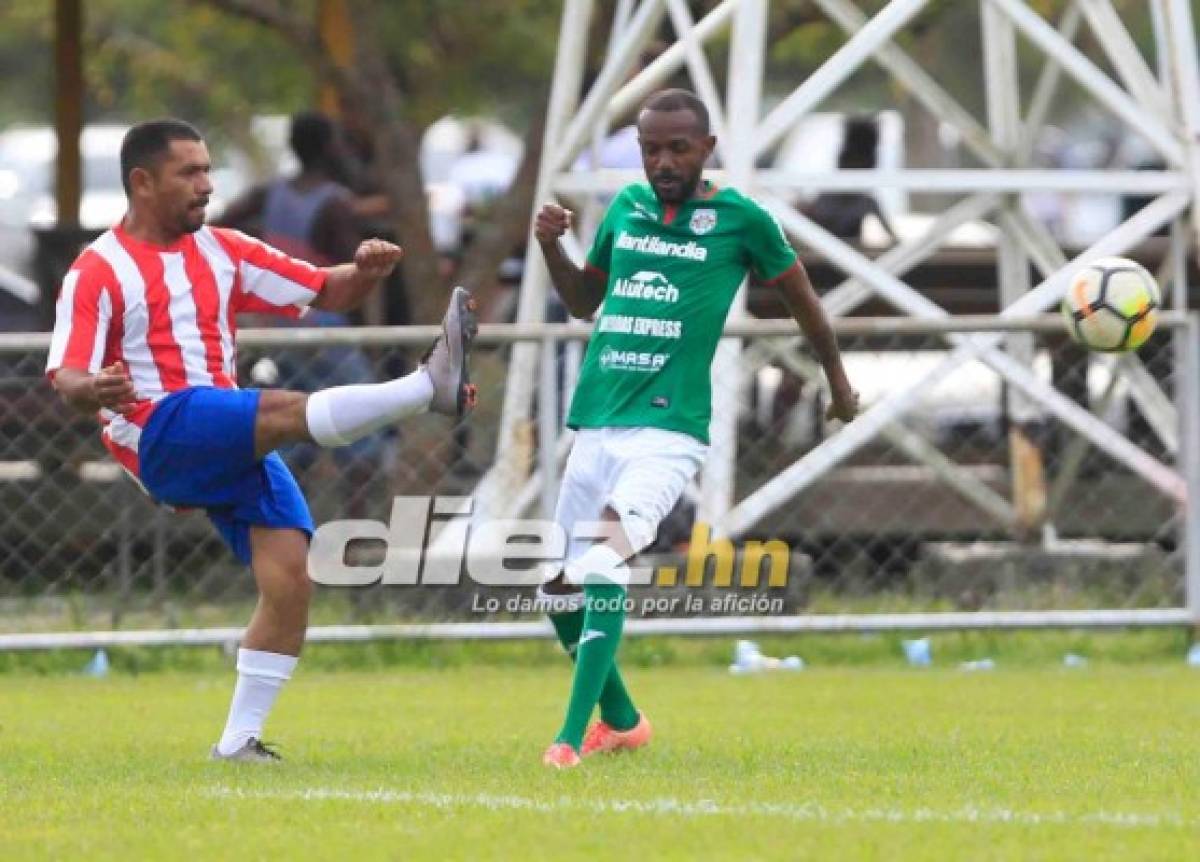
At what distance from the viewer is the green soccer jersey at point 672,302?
862cm

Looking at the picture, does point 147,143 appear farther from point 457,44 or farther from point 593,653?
point 457,44

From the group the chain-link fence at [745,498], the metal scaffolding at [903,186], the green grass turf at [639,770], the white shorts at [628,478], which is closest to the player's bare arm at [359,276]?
the white shorts at [628,478]

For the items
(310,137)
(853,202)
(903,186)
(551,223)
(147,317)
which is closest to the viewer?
(147,317)

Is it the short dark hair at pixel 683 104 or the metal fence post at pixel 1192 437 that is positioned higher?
the short dark hair at pixel 683 104

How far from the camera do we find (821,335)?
8812 mm

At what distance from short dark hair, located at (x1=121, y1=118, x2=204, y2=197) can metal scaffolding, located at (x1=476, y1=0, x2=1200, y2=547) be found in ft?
13.3

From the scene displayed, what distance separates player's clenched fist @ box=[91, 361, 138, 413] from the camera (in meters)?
7.84

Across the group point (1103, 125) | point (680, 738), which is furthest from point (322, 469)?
point (1103, 125)

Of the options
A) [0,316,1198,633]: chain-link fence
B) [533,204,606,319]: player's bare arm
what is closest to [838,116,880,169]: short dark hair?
[0,316,1198,633]: chain-link fence

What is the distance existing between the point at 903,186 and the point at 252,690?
17.6 feet

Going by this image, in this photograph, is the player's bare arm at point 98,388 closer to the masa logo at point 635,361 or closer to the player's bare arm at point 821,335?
the masa logo at point 635,361

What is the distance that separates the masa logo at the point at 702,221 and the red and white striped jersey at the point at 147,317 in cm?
143
